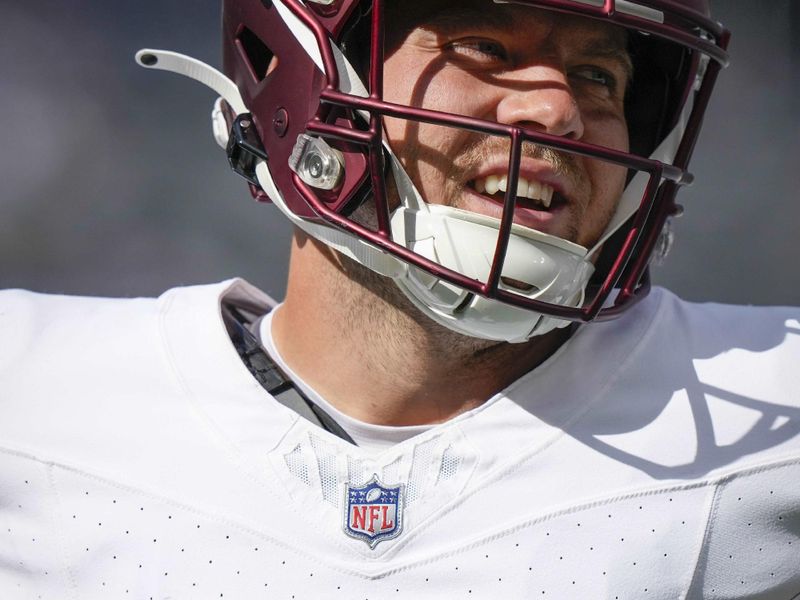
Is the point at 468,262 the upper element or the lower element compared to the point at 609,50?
lower

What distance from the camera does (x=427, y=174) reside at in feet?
3.10

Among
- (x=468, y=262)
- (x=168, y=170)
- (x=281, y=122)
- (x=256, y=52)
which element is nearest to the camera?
(x=468, y=262)

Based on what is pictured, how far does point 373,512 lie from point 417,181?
1.01ft

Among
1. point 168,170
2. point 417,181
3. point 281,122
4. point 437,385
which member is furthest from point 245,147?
point 168,170

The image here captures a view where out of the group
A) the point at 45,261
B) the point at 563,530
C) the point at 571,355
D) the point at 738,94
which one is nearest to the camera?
the point at 563,530

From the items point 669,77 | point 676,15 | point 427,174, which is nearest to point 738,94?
point 669,77

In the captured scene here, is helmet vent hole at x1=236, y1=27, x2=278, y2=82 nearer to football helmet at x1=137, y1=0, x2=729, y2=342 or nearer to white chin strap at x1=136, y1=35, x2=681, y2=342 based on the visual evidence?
football helmet at x1=137, y1=0, x2=729, y2=342

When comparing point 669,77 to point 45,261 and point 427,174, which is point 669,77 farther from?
point 45,261

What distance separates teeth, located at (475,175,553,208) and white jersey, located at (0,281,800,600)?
0.58 ft

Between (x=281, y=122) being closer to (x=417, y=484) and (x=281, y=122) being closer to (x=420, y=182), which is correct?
(x=420, y=182)

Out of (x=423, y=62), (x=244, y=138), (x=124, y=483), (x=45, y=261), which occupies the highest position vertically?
(x=423, y=62)

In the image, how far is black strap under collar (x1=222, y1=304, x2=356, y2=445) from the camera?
1019mm

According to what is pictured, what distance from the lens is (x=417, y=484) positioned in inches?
38.1

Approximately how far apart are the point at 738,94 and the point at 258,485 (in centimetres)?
144
